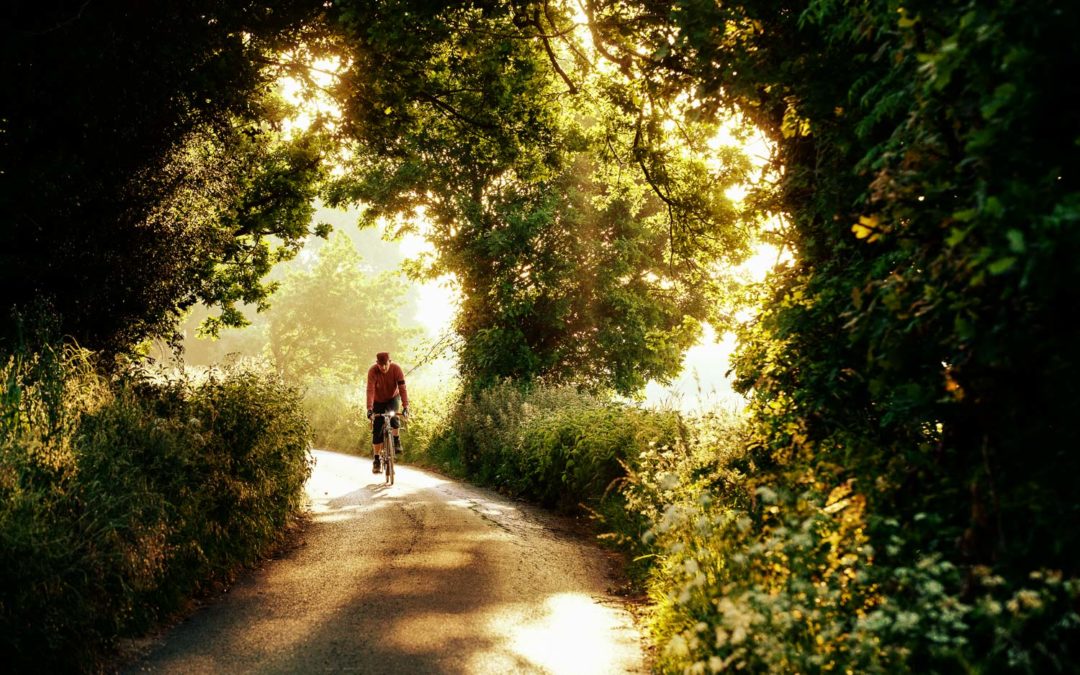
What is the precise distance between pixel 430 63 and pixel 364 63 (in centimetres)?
154

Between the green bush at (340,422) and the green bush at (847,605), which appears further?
the green bush at (340,422)

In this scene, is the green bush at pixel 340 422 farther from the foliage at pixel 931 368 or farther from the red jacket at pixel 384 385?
the foliage at pixel 931 368

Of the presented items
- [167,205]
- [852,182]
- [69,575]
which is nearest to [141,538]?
[69,575]

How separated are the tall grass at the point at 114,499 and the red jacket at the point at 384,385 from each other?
16.5 ft

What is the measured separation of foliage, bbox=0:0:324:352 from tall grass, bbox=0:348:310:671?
110cm

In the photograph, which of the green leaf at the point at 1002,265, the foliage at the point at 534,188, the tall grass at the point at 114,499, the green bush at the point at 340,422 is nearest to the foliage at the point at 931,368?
the green leaf at the point at 1002,265

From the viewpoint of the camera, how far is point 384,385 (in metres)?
14.0

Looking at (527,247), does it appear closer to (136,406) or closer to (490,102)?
(490,102)

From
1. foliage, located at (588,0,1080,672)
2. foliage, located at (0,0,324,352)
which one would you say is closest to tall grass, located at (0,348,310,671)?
foliage, located at (0,0,324,352)

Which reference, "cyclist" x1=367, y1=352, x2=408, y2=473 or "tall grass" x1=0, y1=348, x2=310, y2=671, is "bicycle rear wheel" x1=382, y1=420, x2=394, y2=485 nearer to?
"cyclist" x1=367, y1=352, x2=408, y2=473

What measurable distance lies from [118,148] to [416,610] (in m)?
6.13

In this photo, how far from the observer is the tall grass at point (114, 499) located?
4469mm

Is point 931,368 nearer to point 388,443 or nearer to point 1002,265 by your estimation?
point 1002,265

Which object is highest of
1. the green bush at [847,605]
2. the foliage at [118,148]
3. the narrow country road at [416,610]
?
the foliage at [118,148]
